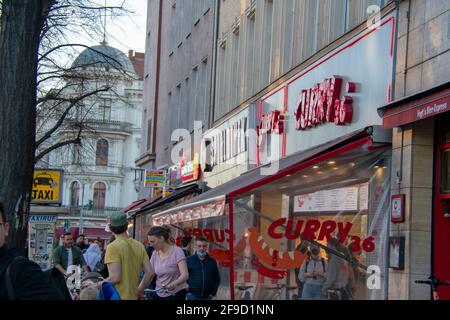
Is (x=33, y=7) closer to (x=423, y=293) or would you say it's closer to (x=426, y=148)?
(x=426, y=148)

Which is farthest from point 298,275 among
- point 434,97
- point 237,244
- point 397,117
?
point 434,97

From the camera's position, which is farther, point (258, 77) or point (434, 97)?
point (258, 77)

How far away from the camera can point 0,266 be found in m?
3.39

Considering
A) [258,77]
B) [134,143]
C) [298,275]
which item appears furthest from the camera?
[134,143]

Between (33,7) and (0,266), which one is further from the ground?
(33,7)

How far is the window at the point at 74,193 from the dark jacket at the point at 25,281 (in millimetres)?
87014

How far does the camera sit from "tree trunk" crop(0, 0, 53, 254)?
9.99 m

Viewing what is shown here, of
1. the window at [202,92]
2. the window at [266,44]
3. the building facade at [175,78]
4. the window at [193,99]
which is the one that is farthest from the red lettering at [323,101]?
the window at [193,99]

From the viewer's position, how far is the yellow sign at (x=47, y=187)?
81.3 ft

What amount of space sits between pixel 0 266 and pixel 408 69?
7837 mm

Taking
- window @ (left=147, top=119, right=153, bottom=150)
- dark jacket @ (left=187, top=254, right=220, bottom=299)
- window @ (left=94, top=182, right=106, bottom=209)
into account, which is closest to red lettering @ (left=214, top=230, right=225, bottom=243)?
dark jacket @ (left=187, top=254, right=220, bottom=299)

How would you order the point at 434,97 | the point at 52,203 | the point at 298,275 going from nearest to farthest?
the point at 434,97 < the point at 298,275 < the point at 52,203

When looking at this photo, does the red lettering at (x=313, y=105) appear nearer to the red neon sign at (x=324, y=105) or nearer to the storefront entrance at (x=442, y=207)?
the red neon sign at (x=324, y=105)

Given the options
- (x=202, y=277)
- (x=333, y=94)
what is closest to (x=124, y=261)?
(x=202, y=277)
